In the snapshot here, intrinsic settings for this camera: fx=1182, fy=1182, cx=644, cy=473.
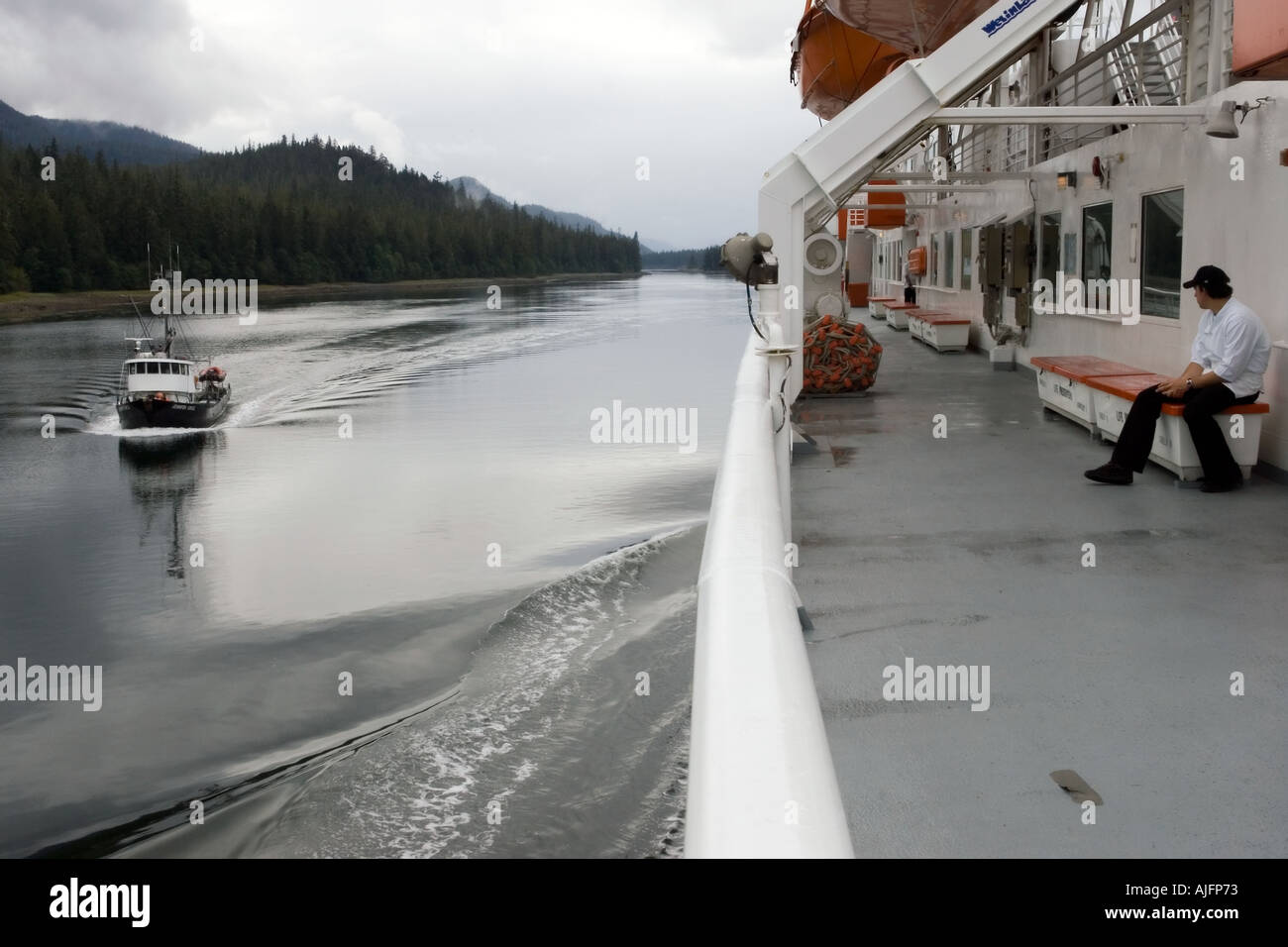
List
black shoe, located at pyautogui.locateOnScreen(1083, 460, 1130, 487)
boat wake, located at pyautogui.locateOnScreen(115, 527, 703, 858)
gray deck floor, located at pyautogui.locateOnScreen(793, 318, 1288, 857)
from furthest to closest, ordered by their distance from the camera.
A: 1. black shoe, located at pyautogui.locateOnScreen(1083, 460, 1130, 487)
2. boat wake, located at pyautogui.locateOnScreen(115, 527, 703, 858)
3. gray deck floor, located at pyautogui.locateOnScreen(793, 318, 1288, 857)

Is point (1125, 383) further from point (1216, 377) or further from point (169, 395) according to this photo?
point (169, 395)

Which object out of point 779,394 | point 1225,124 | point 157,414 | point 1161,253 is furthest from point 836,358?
point 157,414

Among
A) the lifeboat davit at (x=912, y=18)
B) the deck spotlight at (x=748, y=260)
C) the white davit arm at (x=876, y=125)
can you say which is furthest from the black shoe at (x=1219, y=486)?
the lifeboat davit at (x=912, y=18)

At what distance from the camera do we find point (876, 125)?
8227 millimetres

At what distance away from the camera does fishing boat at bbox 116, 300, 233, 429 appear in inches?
1407

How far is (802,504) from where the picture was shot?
7707 millimetres

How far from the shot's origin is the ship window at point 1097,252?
1168 cm

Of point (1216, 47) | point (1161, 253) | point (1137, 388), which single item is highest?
point (1216, 47)

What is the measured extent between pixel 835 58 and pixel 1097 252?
7.92 m

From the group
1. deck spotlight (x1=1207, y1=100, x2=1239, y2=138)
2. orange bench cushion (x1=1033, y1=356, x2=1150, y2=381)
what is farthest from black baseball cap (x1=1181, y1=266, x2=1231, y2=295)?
orange bench cushion (x1=1033, y1=356, x2=1150, y2=381)

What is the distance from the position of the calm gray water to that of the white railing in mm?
3955

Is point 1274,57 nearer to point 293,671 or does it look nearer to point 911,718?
point 911,718

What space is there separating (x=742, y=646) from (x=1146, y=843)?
6.45ft

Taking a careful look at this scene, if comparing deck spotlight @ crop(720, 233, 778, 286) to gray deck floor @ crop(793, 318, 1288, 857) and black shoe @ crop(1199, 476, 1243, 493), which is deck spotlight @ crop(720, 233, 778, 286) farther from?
black shoe @ crop(1199, 476, 1243, 493)
